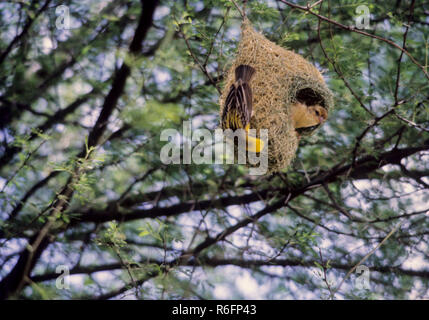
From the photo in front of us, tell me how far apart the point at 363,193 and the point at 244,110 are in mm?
1634

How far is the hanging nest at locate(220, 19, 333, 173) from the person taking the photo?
206 cm

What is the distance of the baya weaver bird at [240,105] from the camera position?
6.32ft

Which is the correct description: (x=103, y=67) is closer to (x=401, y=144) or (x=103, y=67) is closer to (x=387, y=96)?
(x=387, y=96)

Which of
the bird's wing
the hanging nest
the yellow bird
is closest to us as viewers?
the bird's wing

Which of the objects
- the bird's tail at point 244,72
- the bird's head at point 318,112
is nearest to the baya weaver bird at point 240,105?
the bird's tail at point 244,72

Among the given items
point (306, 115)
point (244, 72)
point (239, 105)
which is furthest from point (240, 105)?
point (306, 115)

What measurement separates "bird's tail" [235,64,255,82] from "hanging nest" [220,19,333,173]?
0.13ft

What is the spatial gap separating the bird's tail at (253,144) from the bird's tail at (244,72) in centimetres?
20

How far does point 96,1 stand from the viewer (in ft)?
10.3

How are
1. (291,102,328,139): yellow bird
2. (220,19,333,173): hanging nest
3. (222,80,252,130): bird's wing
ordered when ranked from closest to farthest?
1. (222,80,252,130): bird's wing
2. (220,19,333,173): hanging nest
3. (291,102,328,139): yellow bird

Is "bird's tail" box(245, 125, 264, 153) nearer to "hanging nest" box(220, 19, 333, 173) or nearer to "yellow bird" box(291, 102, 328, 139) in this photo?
"hanging nest" box(220, 19, 333, 173)

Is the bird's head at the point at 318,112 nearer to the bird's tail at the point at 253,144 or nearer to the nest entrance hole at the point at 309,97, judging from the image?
the nest entrance hole at the point at 309,97

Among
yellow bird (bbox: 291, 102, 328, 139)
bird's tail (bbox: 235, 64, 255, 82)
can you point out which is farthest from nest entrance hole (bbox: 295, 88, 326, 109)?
bird's tail (bbox: 235, 64, 255, 82)

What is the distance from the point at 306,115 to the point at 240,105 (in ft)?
1.56
